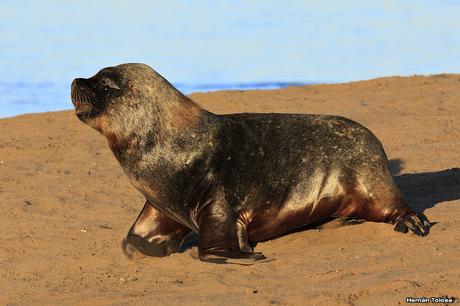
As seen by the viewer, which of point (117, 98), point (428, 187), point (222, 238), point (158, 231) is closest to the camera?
point (222, 238)

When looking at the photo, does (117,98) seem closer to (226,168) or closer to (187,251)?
(226,168)

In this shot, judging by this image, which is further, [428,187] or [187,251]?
[428,187]

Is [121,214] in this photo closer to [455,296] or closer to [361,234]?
[361,234]

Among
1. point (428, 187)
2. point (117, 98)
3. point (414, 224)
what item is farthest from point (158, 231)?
point (428, 187)

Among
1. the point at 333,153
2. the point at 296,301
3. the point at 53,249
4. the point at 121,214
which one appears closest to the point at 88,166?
the point at 121,214

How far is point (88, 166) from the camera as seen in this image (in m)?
13.4

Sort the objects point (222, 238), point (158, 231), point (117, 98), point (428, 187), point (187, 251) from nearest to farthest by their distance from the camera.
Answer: point (222, 238) < point (117, 98) < point (187, 251) < point (158, 231) < point (428, 187)

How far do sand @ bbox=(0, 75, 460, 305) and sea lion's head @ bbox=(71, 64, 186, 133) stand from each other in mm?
1183

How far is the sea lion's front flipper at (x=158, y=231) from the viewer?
914 cm

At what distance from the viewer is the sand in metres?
7.46

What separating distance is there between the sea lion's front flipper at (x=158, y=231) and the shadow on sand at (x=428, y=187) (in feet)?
7.34

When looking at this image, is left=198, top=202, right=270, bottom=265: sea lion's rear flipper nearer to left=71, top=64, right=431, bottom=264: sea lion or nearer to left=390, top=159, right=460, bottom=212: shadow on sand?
left=71, top=64, right=431, bottom=264: sea lion

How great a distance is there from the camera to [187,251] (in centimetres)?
914

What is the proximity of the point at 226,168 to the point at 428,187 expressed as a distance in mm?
2848
